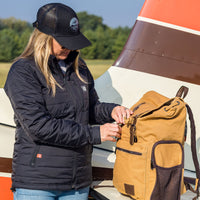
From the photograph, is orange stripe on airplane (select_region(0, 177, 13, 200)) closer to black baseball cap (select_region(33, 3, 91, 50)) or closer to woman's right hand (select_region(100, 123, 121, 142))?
woman's right hand (select_region(100, 123, 121, 142))

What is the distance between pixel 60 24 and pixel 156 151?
0.68 m

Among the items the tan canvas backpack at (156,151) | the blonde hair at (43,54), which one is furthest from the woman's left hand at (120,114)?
the blonde hair at (43,54)

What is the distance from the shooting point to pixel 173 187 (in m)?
1.41

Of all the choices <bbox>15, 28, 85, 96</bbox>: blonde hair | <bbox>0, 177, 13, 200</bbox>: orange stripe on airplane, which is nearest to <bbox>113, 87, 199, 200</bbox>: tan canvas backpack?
<bbox>15, 28, 85, 96</bbox>: blonde hair

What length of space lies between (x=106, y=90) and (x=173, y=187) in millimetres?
775

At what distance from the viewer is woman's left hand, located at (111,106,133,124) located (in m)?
1.51

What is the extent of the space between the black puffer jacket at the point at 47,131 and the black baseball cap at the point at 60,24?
0.10m

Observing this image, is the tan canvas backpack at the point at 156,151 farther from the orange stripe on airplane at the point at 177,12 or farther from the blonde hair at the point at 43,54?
the orange stripe on airplane at the point at 177,12

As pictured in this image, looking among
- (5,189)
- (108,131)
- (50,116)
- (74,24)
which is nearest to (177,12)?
(74,24)

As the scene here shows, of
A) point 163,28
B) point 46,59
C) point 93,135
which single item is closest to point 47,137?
point 93,135

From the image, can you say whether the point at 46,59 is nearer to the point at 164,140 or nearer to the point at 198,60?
the point at 164,140

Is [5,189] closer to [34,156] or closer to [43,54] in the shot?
[34,156]

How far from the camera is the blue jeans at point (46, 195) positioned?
53.6 inches

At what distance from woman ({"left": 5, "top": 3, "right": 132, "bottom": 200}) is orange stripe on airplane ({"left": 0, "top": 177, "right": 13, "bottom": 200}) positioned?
0.34 metres
